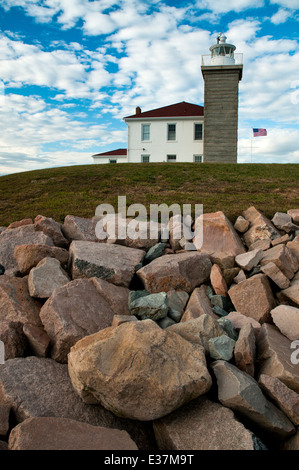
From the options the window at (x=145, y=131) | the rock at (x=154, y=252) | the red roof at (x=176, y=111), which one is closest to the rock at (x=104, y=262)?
the rock at (x=154, y=252)

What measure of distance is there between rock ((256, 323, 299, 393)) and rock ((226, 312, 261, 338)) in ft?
0.35

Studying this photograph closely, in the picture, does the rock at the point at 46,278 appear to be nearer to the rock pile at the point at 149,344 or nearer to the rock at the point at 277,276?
the rock pile at the point at 149,344

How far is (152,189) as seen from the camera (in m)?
12.0

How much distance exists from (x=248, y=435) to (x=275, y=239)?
5.00m

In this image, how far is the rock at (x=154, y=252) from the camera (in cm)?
707

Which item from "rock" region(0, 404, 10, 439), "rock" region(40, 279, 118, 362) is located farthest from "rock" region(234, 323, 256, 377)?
"rock" region(0, 404, 10, 439)

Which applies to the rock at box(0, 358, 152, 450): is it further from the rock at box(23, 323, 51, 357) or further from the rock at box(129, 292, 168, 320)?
A: the rock at box(129, 292, 168, 320)

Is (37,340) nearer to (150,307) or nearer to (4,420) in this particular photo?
(4,420)

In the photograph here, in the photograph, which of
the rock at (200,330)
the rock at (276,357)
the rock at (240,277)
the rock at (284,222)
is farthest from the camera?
the rock at (284,222)

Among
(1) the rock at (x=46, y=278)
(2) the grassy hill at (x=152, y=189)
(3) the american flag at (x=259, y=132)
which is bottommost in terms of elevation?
(1) the rock at (x=46, y=278)

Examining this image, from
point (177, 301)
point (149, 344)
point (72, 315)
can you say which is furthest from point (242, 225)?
point (149, 344)

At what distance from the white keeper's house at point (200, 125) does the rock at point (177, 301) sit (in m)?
22.8
